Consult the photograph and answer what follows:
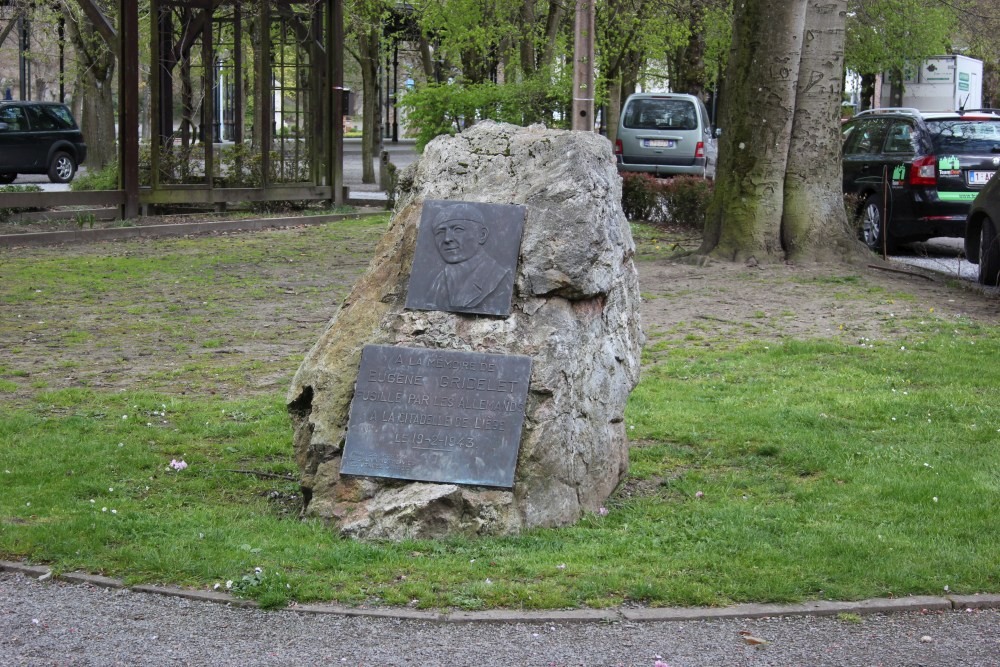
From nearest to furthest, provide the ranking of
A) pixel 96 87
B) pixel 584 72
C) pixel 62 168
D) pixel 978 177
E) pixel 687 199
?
pixel 978 177, pixel 584 72, pixel 687 199, pixel 62 168, pixel 96 87

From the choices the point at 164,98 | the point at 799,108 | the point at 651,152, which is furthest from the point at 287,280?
the point at 651,152

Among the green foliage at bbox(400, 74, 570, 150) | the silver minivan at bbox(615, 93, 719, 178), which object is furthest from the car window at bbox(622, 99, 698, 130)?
the green foliage at bbox(400, 74, 570, 150)

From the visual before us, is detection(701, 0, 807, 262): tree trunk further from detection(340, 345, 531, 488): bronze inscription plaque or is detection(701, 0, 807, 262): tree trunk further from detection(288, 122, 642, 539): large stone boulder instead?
detection(340, 345, 531, 488): bronze inscription plaque

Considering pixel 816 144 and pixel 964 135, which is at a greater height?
pixel 964 135

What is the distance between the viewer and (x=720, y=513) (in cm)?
565

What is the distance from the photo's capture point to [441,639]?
14.3ft

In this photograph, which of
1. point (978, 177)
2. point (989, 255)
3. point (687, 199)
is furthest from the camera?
point (687, 199)

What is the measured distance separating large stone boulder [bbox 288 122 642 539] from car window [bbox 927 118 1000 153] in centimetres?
1022

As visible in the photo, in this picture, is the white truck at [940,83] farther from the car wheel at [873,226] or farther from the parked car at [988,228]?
the parked car at [988,228]

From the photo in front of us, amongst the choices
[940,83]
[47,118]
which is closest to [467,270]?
[47,118]

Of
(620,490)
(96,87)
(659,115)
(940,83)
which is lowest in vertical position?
(620,490)

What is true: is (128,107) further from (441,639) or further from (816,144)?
(441,639)

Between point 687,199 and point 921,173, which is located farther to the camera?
point 687,199

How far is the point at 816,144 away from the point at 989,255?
2143 millimetres
